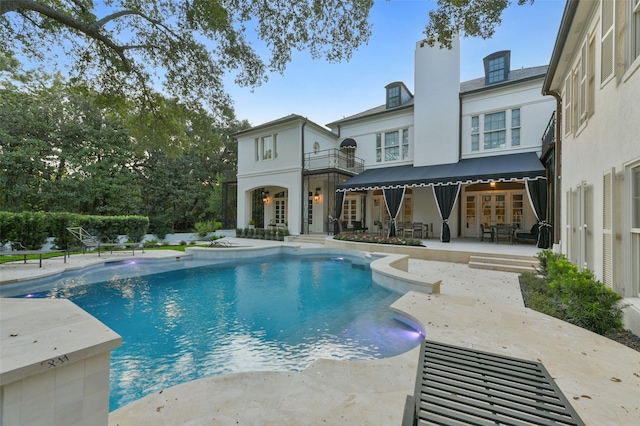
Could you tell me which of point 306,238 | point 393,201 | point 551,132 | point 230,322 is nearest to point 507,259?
point 551,132

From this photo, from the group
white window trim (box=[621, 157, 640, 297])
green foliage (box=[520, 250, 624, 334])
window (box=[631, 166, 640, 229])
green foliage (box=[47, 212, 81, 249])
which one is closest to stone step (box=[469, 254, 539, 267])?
green foliage (box=[520, 250, 624, 334])

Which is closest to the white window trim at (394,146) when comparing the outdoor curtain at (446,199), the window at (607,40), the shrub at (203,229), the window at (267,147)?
the outdoor curtain at (446,199)

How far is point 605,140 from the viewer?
4.64 meters

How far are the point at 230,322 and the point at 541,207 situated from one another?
480 inches

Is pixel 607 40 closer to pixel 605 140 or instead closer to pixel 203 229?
pixel 605 140

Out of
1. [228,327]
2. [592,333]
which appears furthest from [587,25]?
[228,327]

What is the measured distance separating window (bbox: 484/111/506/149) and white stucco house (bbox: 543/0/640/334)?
7.91 m

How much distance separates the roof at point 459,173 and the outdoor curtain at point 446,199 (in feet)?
1.01

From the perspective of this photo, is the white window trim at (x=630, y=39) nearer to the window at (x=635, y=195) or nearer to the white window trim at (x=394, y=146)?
the window at (x=635, y=195)

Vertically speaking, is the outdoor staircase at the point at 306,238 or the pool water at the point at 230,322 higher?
the outdoor staircase at the point at 306,238

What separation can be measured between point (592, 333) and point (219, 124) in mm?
11822

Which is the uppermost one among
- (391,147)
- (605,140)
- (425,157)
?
(391,147)

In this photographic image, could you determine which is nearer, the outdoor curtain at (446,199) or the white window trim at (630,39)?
the white window trim at (630,39)

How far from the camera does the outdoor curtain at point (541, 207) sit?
10852 mm
